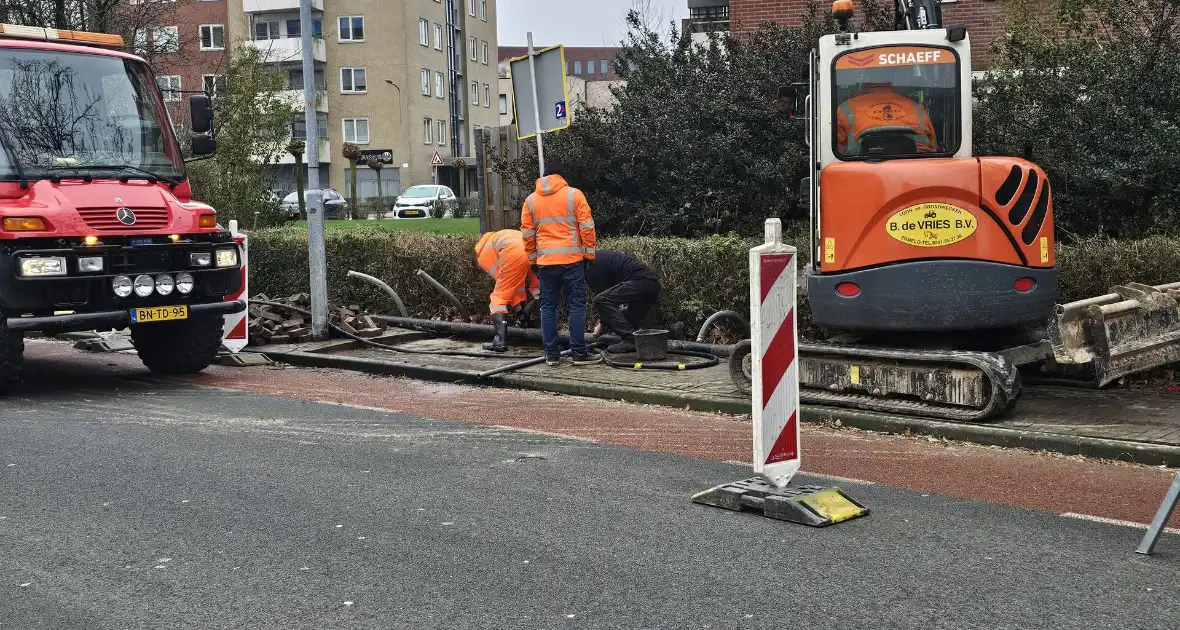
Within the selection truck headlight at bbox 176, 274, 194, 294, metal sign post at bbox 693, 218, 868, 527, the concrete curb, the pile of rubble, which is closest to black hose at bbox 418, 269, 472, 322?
the pile of rubble

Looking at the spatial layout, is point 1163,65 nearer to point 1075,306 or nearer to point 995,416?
point 1075,306

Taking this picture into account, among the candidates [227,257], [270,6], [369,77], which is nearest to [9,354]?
[227,257]

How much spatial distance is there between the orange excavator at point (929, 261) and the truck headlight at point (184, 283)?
5338 mm

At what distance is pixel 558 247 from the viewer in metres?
11.3

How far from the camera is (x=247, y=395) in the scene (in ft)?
34.5

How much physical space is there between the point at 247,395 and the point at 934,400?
18.5ft

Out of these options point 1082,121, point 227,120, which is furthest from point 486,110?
point 1082,121

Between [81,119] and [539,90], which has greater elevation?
[539,90]

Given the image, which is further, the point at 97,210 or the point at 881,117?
the point at 97,210

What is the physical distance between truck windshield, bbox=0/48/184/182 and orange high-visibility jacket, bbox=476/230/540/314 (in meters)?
3.07

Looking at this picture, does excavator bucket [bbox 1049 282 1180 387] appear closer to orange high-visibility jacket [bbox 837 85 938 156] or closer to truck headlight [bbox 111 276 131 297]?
orange high-visibility jacket [bbox 837 85 938 156]

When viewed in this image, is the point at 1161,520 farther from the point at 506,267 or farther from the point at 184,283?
the point at 184,283

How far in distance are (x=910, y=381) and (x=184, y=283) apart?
20.4 ft

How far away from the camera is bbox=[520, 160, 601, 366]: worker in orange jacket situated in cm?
1130
